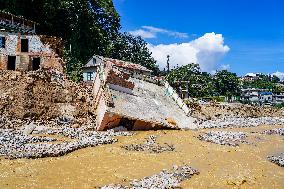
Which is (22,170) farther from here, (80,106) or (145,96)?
(145,96)

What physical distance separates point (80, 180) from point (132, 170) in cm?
330

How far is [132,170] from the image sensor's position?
19.1 metres

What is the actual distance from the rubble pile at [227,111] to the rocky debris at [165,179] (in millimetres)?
29689

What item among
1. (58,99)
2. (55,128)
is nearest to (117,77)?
(58,99)

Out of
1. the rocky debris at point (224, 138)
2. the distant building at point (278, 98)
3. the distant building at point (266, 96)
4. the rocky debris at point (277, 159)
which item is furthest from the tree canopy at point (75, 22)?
the distant building at point (278, 98)

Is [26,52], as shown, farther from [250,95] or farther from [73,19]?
[250,95]

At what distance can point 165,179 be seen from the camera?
56.3 feet

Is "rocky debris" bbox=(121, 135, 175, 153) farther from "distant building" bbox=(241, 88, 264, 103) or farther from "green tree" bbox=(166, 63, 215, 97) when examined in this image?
"distant building" bbox=(241, 88, 264, 103)

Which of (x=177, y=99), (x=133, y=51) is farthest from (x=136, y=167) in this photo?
(x=133, y=51)

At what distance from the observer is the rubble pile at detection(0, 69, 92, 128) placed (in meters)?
31.3

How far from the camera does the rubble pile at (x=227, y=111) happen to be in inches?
2008

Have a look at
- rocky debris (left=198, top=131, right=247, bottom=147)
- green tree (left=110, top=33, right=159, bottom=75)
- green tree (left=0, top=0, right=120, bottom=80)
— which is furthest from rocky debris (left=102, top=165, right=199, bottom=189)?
green tree (left=110, top=33, right=159, bottom=75)

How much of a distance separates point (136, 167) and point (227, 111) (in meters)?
39.3

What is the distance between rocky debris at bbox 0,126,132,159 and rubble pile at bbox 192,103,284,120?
23140 millimetres
